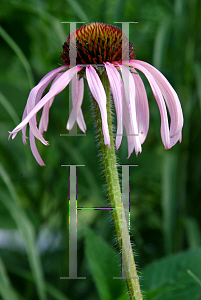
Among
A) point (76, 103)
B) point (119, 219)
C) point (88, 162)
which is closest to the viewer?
point (119, 219)

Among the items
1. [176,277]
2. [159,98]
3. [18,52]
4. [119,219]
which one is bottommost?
[176,277]

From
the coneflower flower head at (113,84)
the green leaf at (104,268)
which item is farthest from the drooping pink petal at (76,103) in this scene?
the green leaf at (104,268)

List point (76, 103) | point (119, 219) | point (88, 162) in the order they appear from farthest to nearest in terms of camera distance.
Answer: point (88, 162) → point (76, 103) → point (119, 219)

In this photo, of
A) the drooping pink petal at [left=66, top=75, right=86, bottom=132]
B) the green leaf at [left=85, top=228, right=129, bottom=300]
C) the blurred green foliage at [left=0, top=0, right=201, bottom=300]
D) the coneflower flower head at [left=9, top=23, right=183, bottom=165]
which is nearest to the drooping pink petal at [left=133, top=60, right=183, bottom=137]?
the coneflower flower head at [left=9, top=23, right=183, bottom=165]

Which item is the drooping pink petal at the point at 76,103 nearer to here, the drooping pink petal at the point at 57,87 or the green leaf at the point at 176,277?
the drooping pink petal at the point at 57,87

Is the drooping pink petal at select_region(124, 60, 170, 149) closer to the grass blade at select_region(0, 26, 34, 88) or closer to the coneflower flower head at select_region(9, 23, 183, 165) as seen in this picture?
the coneflower flower head at select_region(9, 23, 183, 165)

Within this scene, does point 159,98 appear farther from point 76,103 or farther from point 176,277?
point 176,277

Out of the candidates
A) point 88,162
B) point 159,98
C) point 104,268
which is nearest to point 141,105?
point 159,98
